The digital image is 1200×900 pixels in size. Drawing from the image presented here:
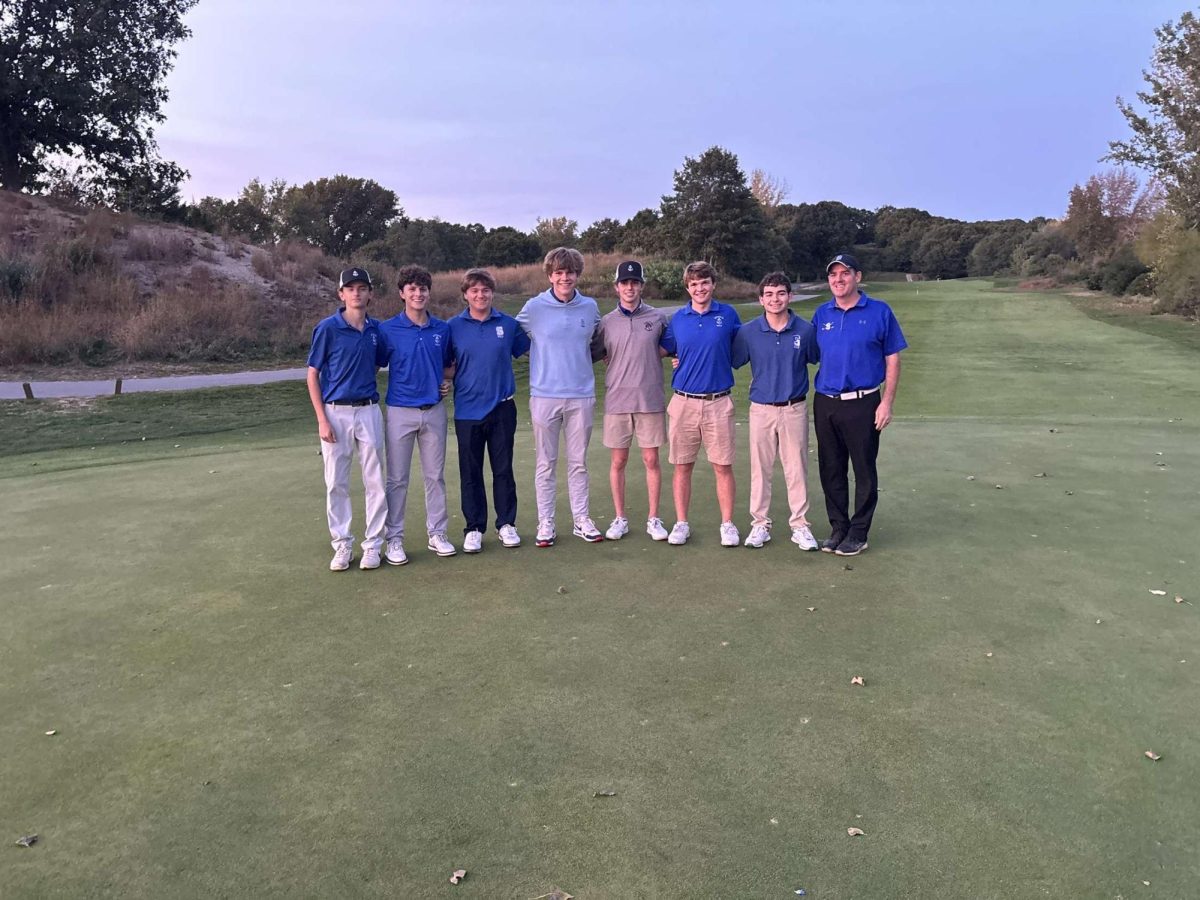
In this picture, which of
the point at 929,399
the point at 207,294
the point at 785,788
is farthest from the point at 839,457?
the point at 207,294

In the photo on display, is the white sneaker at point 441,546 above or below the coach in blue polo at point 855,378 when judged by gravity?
below

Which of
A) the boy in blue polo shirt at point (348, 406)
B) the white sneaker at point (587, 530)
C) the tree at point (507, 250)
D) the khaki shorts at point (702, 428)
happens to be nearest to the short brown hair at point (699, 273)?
the khaki shorts at point (702, 428)

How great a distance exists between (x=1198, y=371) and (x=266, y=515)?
15374 mm

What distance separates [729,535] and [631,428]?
2.88 feet

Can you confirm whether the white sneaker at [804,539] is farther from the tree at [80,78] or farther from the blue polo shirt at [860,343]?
the tree at [80,78]

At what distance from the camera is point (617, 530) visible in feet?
17.2

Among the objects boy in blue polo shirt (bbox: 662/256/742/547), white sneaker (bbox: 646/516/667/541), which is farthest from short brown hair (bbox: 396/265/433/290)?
white sneaker (bbox: 646/516/667/541)

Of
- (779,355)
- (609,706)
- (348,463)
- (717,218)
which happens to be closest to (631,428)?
(779,355)

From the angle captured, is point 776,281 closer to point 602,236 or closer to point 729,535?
point 729,535

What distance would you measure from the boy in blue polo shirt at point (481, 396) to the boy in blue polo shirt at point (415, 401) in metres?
0.11

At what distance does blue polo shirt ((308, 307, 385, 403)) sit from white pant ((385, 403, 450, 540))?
27 cm

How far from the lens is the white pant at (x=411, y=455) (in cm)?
496

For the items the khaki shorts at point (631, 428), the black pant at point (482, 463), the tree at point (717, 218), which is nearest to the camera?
the black pant at point (482, 463)

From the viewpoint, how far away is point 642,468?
23.6 feet
